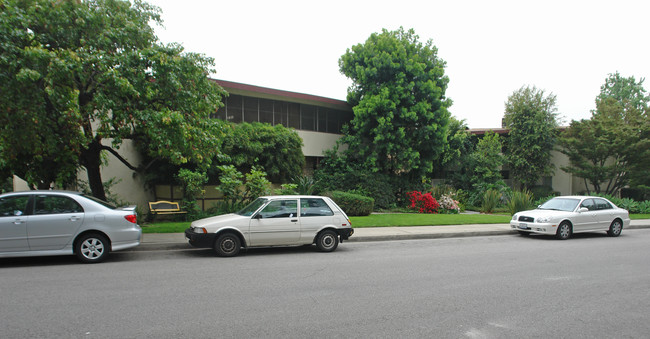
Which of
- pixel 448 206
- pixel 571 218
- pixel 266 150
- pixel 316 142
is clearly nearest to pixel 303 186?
pixel 266 150

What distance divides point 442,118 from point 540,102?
10601mm

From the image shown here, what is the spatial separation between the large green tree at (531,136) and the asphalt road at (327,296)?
1676cm

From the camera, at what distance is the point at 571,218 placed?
41.8 feet

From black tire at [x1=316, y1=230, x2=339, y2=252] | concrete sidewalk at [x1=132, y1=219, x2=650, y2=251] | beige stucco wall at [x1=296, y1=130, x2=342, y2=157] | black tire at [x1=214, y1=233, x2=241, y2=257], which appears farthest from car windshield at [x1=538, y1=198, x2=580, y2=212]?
beige stucco wall at [x1=296, y1=130, x2=342, y2=157]

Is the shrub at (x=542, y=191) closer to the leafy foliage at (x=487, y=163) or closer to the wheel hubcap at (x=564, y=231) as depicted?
the leafy foliage at (x=487, y=163)

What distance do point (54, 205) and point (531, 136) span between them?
83.5ft

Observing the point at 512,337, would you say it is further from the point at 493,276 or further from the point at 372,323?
the point at 493,276

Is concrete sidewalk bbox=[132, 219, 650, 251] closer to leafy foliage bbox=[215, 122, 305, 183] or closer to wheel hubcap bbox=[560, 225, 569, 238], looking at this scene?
wheel hubcap bbox=[560, 225, 569, 238]

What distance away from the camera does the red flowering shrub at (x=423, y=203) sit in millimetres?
19827

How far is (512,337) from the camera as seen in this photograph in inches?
167

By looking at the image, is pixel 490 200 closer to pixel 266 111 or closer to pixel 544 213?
A: pixel 544 213

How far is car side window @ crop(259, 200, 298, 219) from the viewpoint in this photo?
A: 9195 millimetres

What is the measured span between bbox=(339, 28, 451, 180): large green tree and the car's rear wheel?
798 cm

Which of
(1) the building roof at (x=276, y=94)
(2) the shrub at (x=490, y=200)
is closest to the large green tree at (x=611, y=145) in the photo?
(2) the shrub at (x=490, y=200)
